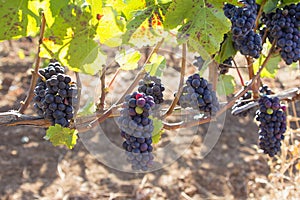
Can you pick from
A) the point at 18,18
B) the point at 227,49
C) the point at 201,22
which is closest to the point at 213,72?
the point at 227,49

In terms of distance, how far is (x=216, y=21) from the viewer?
1.23m

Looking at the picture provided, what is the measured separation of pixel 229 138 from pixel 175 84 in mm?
2485

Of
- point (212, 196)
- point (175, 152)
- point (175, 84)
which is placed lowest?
point (212, 196)

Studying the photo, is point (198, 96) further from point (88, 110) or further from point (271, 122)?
point (271, 122)

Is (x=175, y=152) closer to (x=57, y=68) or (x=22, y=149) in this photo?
(x=22, y=149)

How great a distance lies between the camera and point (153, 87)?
1.40 meters

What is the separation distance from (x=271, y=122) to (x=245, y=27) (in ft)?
1.50

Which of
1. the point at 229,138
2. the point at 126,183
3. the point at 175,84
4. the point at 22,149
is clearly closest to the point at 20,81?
the point at 22,149

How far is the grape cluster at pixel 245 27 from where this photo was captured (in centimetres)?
137

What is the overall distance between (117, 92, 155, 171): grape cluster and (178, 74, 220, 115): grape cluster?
19 cm

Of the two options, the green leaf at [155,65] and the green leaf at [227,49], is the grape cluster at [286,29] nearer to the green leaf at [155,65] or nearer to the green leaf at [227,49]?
the green leaf at [227,49]

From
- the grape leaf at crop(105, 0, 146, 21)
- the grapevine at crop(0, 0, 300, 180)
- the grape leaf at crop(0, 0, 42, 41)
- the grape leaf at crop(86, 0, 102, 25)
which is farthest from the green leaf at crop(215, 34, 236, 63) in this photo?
the grape leaf at crop(0, 0, 42, 41)

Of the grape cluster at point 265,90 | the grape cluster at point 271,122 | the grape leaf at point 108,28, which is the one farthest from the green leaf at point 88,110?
the grape cluster at point 265,90

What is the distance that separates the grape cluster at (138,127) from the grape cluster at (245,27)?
351mm
